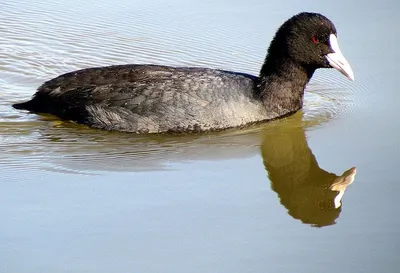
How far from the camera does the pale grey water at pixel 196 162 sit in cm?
539

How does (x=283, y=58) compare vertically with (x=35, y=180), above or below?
above

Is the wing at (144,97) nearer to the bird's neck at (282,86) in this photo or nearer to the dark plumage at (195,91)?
the dark plumage at (195,91)

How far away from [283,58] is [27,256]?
140 inches

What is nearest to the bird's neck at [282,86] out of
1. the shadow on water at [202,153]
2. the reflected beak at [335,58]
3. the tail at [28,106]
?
the shadow on water at [202,153]

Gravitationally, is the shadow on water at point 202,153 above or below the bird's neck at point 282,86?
below

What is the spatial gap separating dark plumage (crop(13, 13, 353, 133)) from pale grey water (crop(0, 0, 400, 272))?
130mm

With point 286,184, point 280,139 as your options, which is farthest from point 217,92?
point 286,184

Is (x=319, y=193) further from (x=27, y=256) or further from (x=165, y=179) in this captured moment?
(x=27, y=256)

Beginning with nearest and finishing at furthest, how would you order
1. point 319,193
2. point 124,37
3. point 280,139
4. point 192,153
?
point 319,193
point 192,153
point 280,139
point 124,37

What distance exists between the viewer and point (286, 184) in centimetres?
666

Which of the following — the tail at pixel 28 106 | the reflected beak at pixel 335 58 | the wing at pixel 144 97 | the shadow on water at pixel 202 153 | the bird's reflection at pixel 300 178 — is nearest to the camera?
the bird's reflection at pixel 300 178

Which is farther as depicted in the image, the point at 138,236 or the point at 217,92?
the point at 217,92

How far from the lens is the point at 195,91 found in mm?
7680

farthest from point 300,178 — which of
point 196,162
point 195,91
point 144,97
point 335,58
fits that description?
point 144,97
